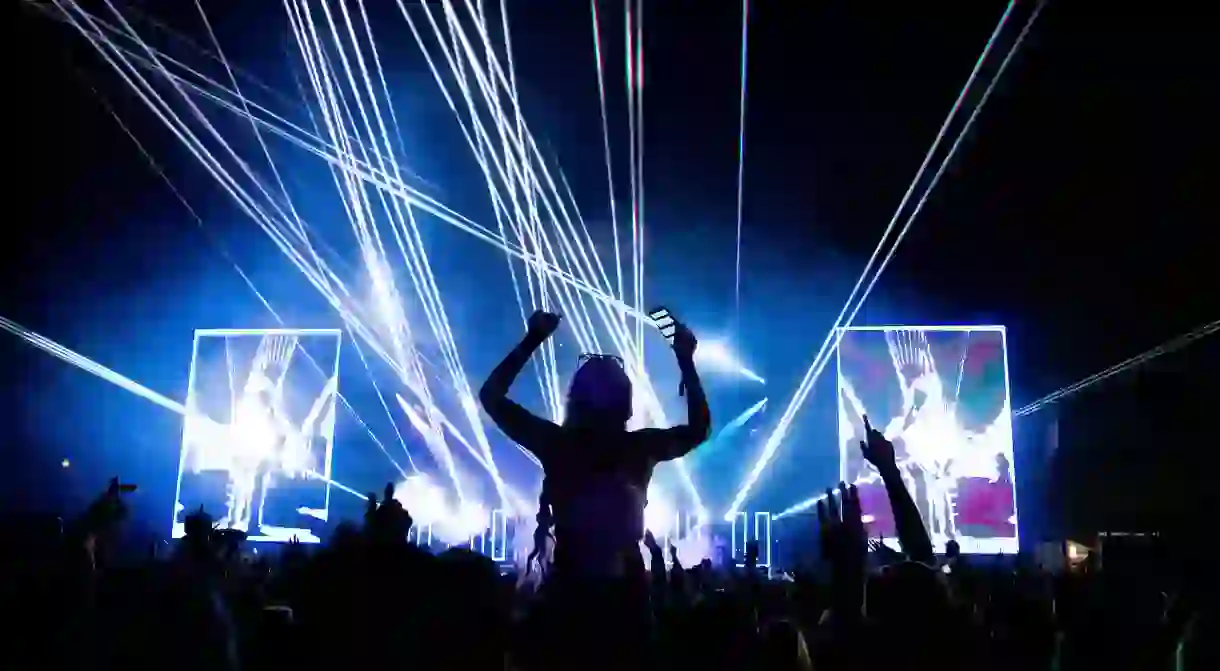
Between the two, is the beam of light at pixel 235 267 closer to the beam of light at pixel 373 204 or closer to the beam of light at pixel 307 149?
the beam of light at pixel 373 204

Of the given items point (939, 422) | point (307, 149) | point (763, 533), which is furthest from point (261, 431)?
point (939, 422)

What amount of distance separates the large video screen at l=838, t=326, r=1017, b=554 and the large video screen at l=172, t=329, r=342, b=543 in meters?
6.92

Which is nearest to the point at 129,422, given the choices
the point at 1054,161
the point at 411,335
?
the point at 411,335

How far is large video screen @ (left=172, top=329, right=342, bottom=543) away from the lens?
510 inches

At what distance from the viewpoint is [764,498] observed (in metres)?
13.3

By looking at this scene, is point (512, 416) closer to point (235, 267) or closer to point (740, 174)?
point (740, 174)

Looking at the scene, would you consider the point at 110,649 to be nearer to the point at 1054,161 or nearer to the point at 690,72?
the point at 690,72

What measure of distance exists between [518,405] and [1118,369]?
13.1m

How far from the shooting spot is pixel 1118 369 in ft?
44.7

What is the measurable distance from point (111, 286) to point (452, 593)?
14.7 metres

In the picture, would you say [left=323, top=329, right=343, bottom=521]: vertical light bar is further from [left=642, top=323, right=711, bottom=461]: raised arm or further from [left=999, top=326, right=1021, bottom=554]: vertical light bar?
[left=642, top=323, right=711, bottom=461]: raised arm

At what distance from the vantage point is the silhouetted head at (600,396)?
263cm

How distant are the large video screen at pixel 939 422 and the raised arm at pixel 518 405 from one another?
34.4 ft

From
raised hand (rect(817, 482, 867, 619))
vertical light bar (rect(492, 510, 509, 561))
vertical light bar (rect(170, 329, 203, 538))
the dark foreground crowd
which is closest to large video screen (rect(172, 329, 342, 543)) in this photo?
vertical light bar (rect(170, 329, 203, 538))
